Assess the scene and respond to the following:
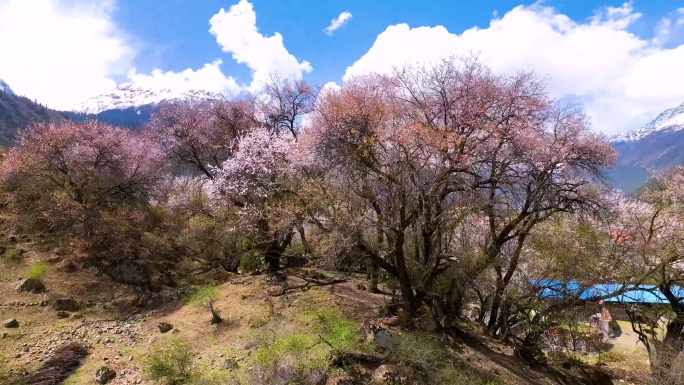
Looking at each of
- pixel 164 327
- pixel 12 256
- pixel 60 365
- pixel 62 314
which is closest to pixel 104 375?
pixel 60 365

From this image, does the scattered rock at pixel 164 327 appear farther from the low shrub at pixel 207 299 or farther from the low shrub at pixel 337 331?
the low shrub at pixel 337 331

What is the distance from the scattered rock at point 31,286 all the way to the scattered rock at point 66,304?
0.91 metres

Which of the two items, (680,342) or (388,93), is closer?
(680,342)

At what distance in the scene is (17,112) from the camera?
129 meters

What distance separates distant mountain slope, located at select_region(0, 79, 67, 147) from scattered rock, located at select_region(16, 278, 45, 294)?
121918 millimetres

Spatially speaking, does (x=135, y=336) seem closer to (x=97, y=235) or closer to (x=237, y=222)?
(x=237, y=222)

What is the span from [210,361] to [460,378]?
603 centimetres

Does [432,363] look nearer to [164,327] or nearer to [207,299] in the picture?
[164,327]

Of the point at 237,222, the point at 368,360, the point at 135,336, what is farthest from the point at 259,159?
the point at 368,360

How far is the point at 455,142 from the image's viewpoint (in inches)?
402

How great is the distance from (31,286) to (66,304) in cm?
144

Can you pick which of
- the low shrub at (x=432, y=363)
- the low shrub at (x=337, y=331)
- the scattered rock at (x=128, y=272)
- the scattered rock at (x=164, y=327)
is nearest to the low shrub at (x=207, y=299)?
the scattered rock at (x=164, y=327)

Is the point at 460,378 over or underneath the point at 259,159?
underneath

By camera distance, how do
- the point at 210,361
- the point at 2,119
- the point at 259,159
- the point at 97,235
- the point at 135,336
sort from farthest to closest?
1. the point at 2,119
2. the point at 97,235
3. the point at 259,159
4. the point at 135,336
5. the point at 210,361
